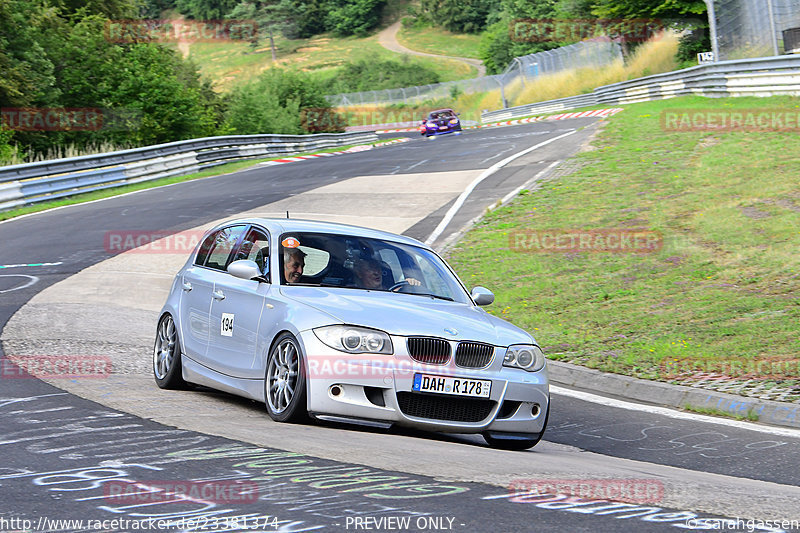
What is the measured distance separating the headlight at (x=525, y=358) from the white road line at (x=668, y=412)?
1726 millimetres

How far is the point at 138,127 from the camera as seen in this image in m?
38.0

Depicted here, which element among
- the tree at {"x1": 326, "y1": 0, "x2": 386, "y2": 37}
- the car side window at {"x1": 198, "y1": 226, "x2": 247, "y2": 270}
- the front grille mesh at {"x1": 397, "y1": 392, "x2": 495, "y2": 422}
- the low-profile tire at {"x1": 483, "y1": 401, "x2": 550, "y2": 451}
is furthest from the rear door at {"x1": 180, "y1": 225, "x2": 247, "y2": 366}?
the tree at {"x1": 326, "y1": 0, "x2": 386, "y2": 37}

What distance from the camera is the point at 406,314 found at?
7270 millimetres

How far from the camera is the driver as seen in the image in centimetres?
800

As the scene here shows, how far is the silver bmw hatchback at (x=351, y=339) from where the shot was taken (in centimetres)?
692

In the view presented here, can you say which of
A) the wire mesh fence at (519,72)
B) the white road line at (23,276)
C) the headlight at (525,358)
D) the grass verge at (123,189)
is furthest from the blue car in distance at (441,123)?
the headlight at (525,358)

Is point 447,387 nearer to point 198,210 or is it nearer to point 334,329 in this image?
point 334,329

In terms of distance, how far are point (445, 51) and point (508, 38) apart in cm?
3221

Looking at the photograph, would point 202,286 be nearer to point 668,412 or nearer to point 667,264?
point 668,412

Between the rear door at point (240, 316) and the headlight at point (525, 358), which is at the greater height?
the rear door at point (240, 316)

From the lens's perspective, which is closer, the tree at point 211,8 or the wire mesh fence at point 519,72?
the wire mesh fence at point 519,72

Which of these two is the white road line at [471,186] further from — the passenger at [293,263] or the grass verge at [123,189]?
the grass verge at [123,189]

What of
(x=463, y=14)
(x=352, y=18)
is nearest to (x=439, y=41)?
(x=463, y=14)

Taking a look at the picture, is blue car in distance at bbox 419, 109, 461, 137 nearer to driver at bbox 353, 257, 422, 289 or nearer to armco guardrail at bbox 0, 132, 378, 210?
armco guardrail at bbox 0, 132, 378, 210
